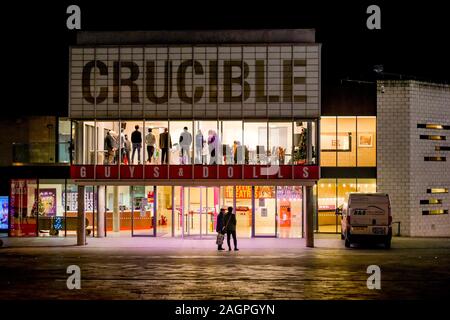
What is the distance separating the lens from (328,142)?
3569 cm

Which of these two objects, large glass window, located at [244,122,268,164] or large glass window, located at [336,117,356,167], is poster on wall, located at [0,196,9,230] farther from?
large glass window, located at [336,117,356,167]

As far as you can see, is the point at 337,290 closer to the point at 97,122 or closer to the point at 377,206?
the point at 377,206

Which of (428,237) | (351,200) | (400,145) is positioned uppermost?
(400,145)

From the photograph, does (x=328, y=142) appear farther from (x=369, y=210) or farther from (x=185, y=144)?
(x=185, y=144)

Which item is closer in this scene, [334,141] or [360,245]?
[360,245]

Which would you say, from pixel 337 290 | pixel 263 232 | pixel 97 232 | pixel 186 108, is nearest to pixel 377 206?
pixel 263 232

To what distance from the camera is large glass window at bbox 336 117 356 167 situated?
35.6m

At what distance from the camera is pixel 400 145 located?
3506 cm

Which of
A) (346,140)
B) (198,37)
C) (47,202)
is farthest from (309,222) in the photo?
(47,202)

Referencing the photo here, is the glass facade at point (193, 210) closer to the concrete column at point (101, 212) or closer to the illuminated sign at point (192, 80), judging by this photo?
the concrete column at point (101, 212)

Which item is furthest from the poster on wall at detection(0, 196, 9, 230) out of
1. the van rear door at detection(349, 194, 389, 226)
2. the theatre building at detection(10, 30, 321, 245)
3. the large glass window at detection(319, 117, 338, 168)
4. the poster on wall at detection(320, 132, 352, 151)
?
the van rear door at detection(349, 194, 389, 226)

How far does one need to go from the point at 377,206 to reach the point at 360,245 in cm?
301

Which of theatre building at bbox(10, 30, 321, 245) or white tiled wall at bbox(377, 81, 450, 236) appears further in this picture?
white tiled wall at bbox(377, 81, 450, 236)

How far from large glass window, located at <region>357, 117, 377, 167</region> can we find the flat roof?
700 cm
